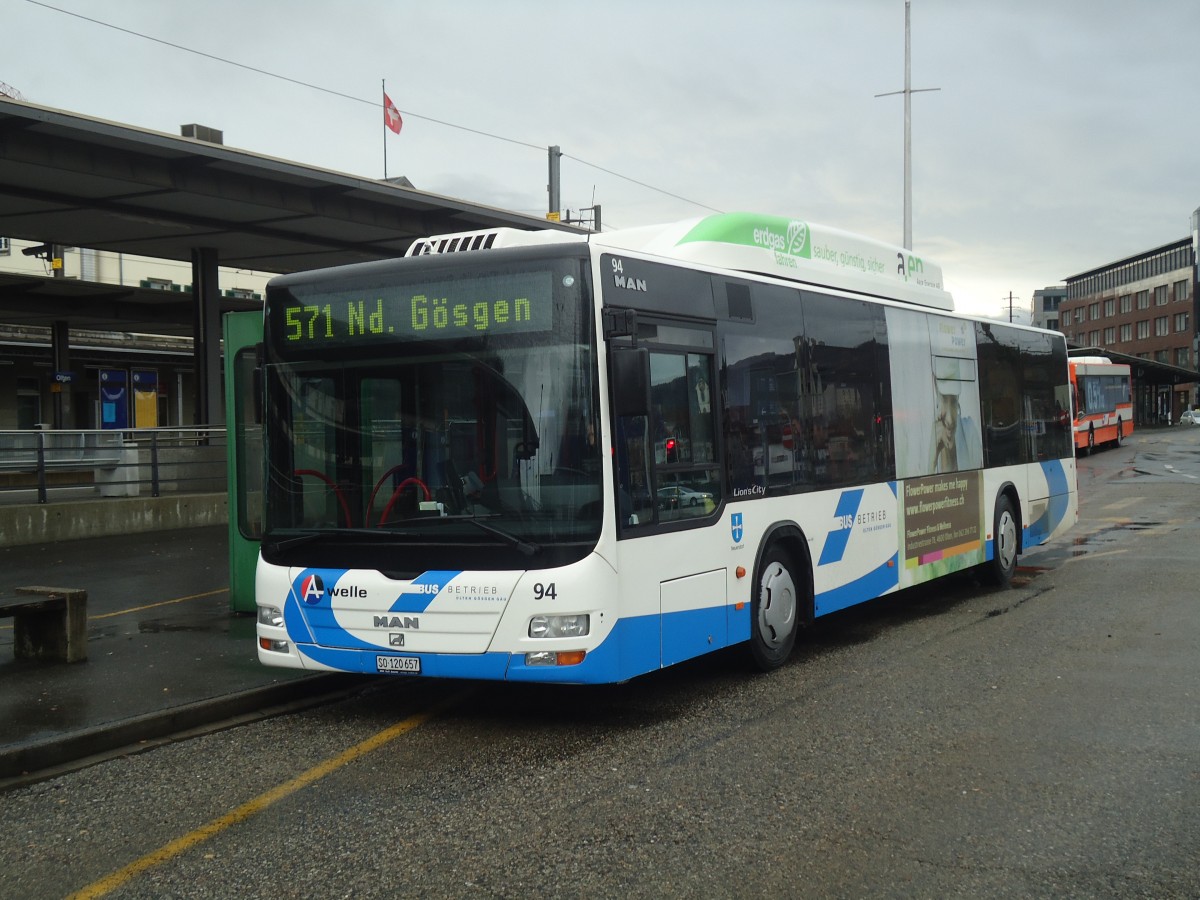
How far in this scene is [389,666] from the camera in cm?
700

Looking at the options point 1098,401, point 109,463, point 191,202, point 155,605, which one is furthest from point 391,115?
point 1098,401

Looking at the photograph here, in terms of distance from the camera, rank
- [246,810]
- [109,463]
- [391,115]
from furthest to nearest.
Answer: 1. [391,115]
2. [109,463]
3. [246,810]

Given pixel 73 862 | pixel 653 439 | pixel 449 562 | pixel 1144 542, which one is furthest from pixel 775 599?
pixel 1144 542

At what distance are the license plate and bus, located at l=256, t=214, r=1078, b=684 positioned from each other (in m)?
0.01

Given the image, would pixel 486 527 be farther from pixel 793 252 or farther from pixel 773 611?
pixel 793 252

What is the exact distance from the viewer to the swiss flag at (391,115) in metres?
30.7

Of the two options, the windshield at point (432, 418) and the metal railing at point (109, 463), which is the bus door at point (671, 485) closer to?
the windshield at point (432, 418)

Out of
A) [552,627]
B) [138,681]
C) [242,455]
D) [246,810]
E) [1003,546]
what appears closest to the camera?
[246,810]

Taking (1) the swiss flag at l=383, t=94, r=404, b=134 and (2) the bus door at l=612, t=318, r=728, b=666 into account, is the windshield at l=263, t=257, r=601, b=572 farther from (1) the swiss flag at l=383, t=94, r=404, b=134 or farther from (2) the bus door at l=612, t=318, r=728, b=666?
(1) the swiss flag at l=383, t=94, r=404, b=134

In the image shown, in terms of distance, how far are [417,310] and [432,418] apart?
0.66 meters

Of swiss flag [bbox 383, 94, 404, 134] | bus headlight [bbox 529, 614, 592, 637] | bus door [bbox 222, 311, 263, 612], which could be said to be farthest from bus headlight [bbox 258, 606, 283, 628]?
swiss flag [bbox 383, 94, 404, 134]

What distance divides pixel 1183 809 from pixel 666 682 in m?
3.74

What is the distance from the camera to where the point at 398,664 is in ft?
22.9

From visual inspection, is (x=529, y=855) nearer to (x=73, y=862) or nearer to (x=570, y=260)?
(x=73, y=862)
